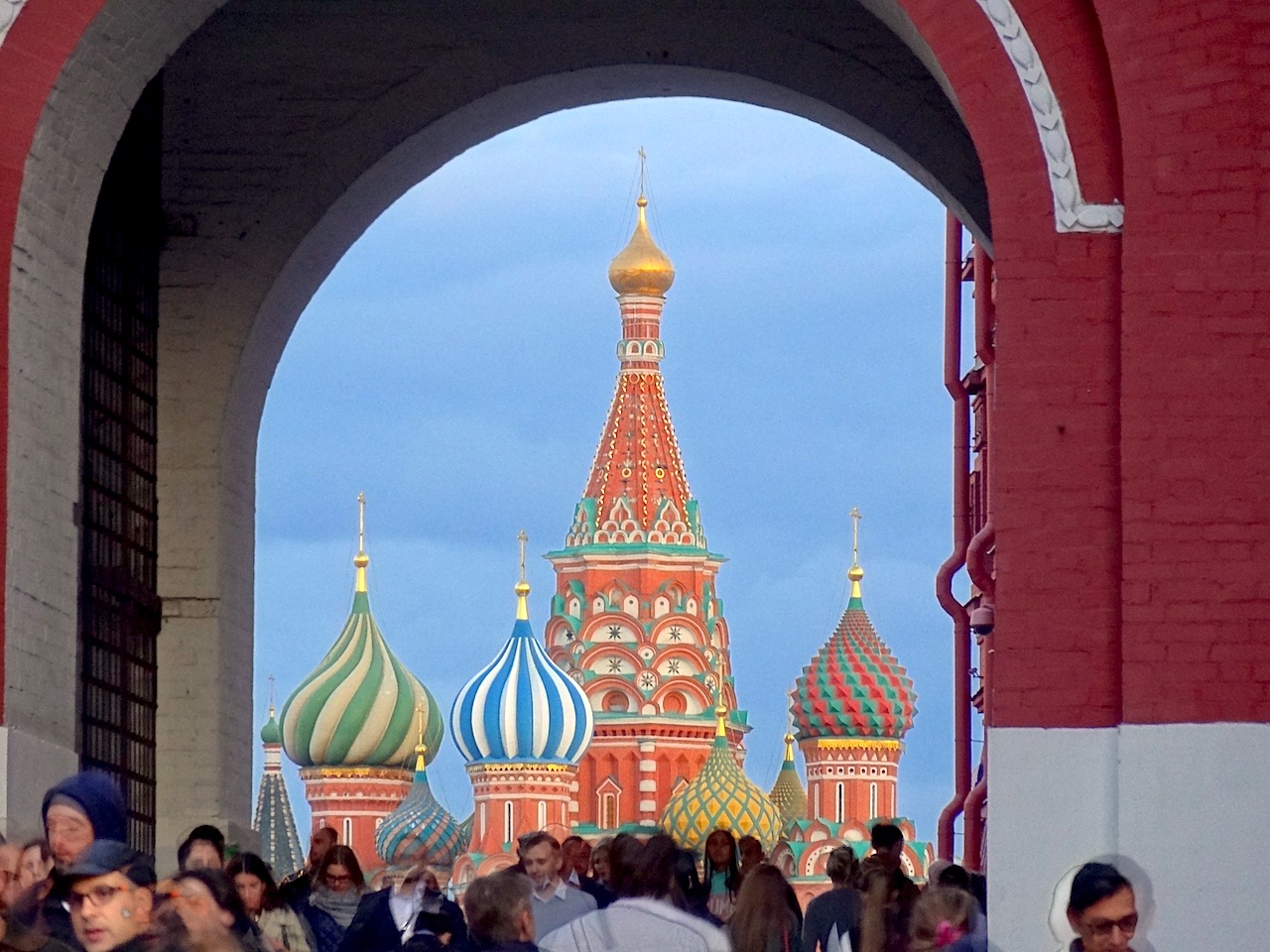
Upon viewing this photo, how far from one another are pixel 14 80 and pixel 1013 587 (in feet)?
16.0

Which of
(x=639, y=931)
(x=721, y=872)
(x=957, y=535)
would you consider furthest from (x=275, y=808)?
(x=639, y=931)

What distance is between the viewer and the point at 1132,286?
12859 mm

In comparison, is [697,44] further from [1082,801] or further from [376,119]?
[1082,801]

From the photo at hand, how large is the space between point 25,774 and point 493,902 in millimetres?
5159

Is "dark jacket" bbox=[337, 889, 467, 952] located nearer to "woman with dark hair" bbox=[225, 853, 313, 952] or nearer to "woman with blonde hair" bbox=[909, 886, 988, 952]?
"woman with dark hair" bbox=[225, 853, 313, 952]

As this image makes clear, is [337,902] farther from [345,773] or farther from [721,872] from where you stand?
[345,773]

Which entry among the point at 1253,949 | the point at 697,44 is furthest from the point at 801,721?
the point at 1253,949

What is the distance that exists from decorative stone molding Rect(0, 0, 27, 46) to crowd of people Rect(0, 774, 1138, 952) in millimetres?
3790

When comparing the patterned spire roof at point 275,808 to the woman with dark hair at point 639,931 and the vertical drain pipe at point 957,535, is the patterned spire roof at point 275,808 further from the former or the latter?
the woman with dark hair at point 639,931

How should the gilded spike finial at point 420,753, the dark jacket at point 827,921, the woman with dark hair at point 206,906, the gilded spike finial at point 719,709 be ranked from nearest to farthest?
1. the woman with dark hair at point 206,906
2. the dark jacket at point 827,921
3. the gilded spike finial at point 420,753
4. the gilded spike finial at point 719,709

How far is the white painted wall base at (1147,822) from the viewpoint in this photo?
12484mm

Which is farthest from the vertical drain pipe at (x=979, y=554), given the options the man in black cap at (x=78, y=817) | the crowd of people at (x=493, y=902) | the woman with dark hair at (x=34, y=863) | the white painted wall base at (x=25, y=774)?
the man in black cap at (x=78, y=817)

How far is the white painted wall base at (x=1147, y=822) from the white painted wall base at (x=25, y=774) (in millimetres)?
4026

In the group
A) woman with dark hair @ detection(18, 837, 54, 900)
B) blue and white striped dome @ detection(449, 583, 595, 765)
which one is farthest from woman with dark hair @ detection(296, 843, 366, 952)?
blue and white striped dome @ detection(449, 583, 595, 765)
